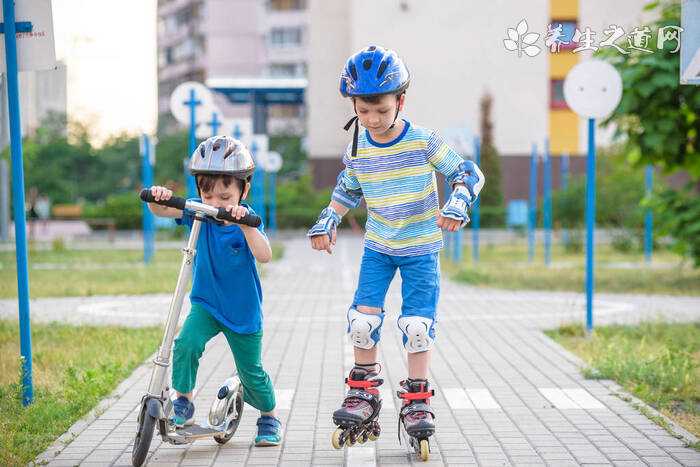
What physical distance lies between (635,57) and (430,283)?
9.94 metres

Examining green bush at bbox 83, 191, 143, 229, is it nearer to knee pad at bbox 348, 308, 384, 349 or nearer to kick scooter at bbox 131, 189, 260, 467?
knee pad at bbox 348, 308, 384, 349

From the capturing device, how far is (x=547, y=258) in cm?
2300

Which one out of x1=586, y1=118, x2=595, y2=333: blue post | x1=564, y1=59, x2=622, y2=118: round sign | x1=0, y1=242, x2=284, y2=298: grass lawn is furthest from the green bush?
x1=564, y1=59, x2=622, y2=118: round sign

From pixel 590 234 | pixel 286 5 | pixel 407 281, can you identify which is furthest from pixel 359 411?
pixel 286 5

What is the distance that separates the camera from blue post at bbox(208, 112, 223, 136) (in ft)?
55.7

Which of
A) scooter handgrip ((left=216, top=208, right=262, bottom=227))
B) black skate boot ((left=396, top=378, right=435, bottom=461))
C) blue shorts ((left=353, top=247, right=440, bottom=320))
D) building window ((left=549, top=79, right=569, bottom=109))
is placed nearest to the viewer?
scooter handgrip ((left=216, top=208, right=262, bottom=227))

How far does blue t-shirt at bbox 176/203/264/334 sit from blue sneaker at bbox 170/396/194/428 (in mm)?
399

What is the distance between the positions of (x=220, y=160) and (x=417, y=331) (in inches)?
46.7

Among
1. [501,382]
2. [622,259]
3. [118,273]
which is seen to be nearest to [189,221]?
[501,382]

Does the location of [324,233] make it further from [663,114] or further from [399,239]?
[663,114]

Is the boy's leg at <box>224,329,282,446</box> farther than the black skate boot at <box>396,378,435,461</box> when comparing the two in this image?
Yes

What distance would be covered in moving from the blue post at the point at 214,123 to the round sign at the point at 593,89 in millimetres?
7500

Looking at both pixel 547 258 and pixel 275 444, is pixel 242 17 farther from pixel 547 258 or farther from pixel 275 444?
pixel 275 444

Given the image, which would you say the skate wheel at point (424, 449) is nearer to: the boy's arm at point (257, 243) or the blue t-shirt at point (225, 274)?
the blue t-shirt at point (225, 274)
